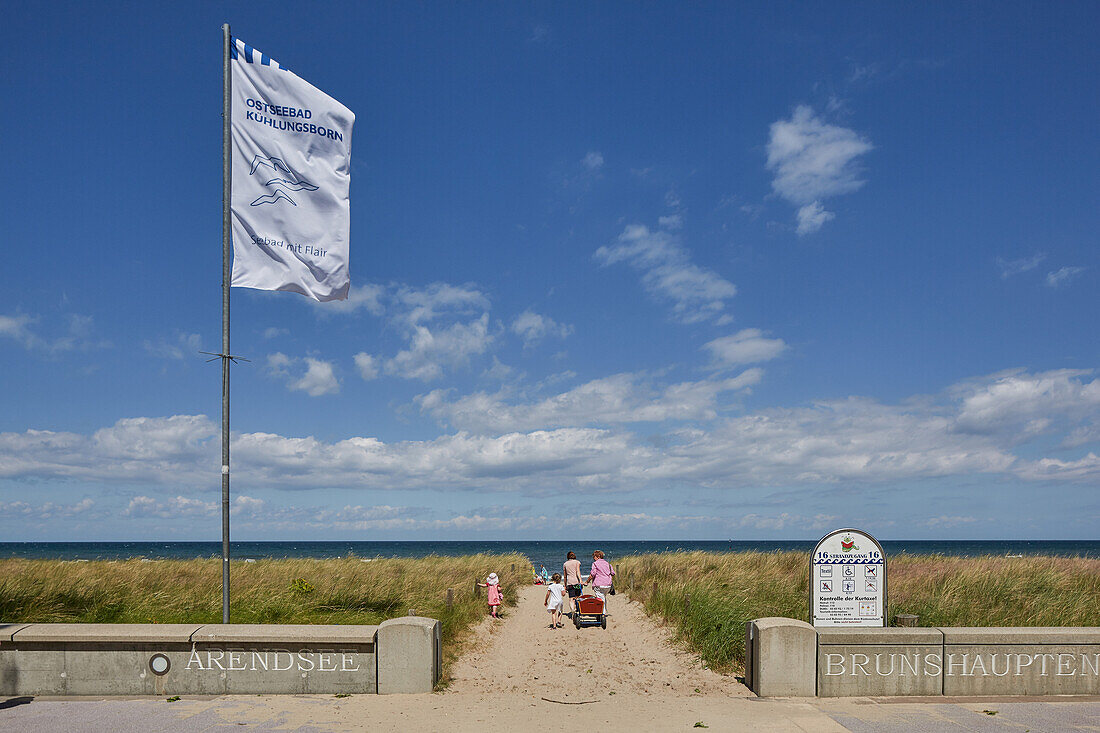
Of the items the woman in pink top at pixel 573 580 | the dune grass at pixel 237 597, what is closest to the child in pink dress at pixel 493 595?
the dune grass at pixel 237 597

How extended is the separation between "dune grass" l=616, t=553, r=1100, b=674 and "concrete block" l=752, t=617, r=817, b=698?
1.96 metres

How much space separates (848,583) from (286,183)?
967 centimetres

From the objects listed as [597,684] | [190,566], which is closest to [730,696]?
[597,684]

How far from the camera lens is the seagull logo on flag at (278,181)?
1088 centimetres

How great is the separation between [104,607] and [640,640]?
9.21 metres

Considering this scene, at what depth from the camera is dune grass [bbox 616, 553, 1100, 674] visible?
42.2 ft

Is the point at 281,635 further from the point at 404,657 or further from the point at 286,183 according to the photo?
the point at 286,183

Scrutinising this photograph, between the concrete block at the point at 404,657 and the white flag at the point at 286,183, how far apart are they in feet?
16.0

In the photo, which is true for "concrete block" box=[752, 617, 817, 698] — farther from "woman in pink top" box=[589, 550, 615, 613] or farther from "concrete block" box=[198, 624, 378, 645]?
"woman in pink top" box=[589, 550, 615, 613]

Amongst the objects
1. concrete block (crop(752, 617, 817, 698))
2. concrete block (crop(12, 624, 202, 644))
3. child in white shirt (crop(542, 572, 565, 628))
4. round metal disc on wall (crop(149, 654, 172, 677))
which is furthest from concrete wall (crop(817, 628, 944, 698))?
child in white shirt (crop(542, 572, 565, 628))

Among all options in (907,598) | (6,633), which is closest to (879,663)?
(907,598)

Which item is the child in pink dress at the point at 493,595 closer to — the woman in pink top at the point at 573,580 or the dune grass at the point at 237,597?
the dune grass at the point at 237,597

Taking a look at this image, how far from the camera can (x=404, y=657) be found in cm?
920

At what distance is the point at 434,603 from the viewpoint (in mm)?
15953
